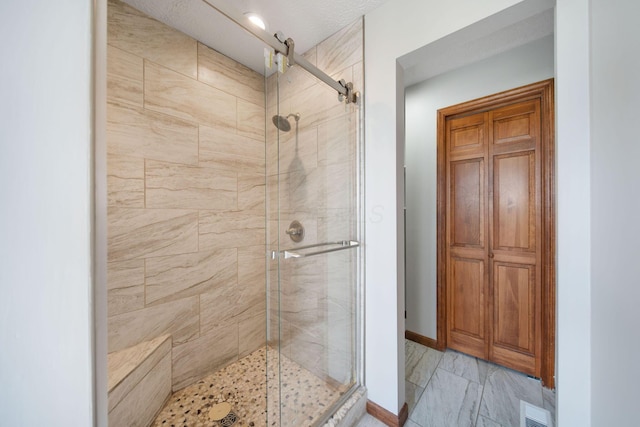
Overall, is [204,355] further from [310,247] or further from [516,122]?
[516,122]

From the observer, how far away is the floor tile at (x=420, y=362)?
1.59 meters

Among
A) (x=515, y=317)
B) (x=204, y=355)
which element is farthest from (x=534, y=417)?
(x=204, y=355)

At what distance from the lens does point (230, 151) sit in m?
1.73

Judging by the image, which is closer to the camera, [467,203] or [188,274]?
[188,274]

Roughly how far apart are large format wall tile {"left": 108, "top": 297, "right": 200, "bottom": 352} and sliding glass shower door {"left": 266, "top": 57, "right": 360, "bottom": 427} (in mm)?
701

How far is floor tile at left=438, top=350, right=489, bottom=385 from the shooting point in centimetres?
161

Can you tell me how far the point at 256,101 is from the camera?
6.17ft

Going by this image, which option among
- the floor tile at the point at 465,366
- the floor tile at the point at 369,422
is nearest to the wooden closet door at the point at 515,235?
the floor tile at the point at 465,366

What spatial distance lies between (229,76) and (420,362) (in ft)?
8.90
